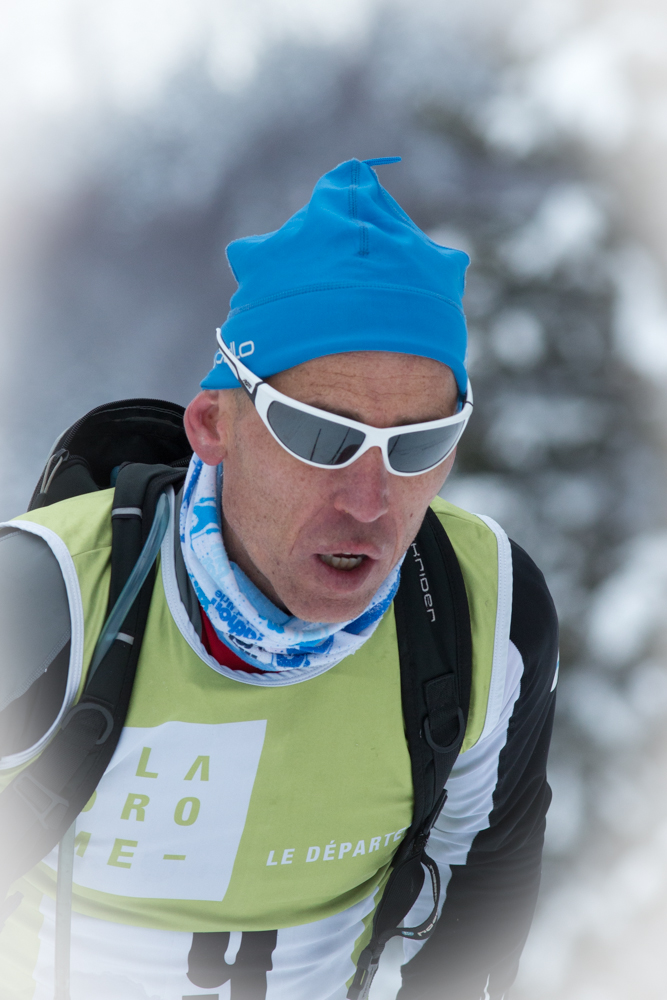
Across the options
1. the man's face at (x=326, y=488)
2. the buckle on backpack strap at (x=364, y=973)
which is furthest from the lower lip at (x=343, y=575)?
the buckle on backpack strap at (x=364, y=973)

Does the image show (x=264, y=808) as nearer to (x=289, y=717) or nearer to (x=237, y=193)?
(x=289, y=717)

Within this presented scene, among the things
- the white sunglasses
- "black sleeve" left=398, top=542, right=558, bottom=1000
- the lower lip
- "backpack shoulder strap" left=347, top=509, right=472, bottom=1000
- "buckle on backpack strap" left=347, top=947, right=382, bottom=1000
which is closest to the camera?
the white sunglasses

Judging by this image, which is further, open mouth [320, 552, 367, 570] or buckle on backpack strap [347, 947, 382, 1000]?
buckle on backpack strap [347, 947, 382, 1000]

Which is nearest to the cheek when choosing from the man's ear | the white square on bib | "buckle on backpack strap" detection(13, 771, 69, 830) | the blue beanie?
the blue beanie

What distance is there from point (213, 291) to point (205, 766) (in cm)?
150

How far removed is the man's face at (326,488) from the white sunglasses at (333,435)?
14 millimetres

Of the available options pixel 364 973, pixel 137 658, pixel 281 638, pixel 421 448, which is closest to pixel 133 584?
pixel 137 658

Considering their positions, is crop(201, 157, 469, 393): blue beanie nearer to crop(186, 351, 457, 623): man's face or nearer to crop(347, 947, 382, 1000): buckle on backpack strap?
crop(186, 351, 457, 623): man's face

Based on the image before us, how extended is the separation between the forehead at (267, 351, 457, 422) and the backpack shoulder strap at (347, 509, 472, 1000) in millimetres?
338

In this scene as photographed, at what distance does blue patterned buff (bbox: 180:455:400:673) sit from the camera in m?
0.98

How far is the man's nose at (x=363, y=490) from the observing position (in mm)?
894

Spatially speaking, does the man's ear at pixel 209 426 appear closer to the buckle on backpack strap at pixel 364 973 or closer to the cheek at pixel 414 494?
the cheek at pixel 414 494

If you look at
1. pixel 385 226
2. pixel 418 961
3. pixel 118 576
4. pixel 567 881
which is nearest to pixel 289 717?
pixel 118 576

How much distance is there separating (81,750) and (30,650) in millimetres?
150
